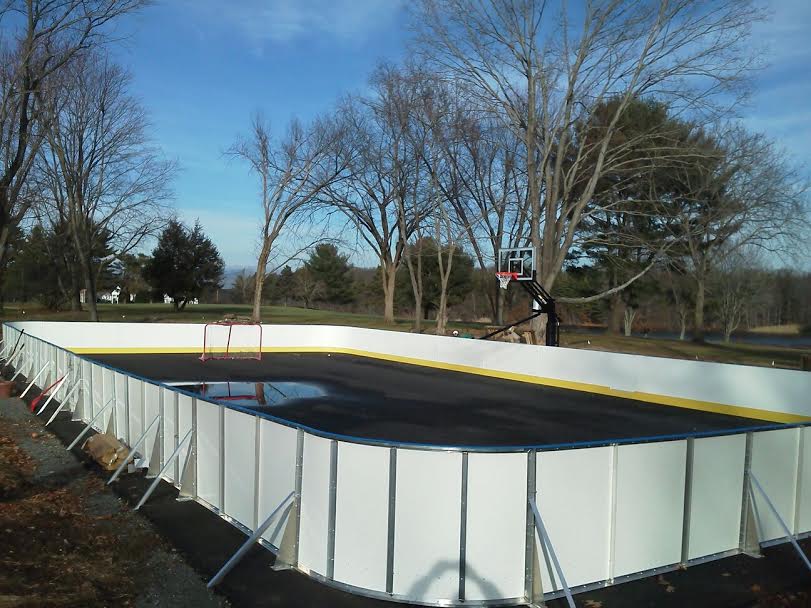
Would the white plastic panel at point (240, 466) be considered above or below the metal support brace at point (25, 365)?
above

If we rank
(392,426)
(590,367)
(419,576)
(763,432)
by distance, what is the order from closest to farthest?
(419,576), (763,432), (392,426), (590,367)

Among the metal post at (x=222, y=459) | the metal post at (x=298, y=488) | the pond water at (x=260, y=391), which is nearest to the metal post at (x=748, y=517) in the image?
the metal post at (x=298, y=488)

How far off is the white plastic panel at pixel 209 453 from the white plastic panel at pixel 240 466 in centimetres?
23

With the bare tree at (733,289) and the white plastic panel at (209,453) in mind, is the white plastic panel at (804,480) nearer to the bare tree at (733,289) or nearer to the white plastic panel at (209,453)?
the white plastic panel at (209,453)

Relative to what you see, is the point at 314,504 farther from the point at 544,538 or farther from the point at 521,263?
the point at 521,263

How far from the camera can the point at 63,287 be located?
6431cm

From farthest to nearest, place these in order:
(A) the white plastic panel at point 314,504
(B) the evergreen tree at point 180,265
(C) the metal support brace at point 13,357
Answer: (B) the evergreen tree at point 180,265, (C) the metal support brace at point 13,357, (A) the white plastic panel at point 314,504

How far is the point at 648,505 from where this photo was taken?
6.64 meters

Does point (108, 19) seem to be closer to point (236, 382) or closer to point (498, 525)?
point (236, 382)

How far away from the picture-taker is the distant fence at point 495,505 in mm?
5941

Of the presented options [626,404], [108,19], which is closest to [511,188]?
[108,19]

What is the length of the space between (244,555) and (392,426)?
8.07 m

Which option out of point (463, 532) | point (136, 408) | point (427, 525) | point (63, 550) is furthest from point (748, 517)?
point (136, 408)

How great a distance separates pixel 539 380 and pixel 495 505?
59.9 ft
